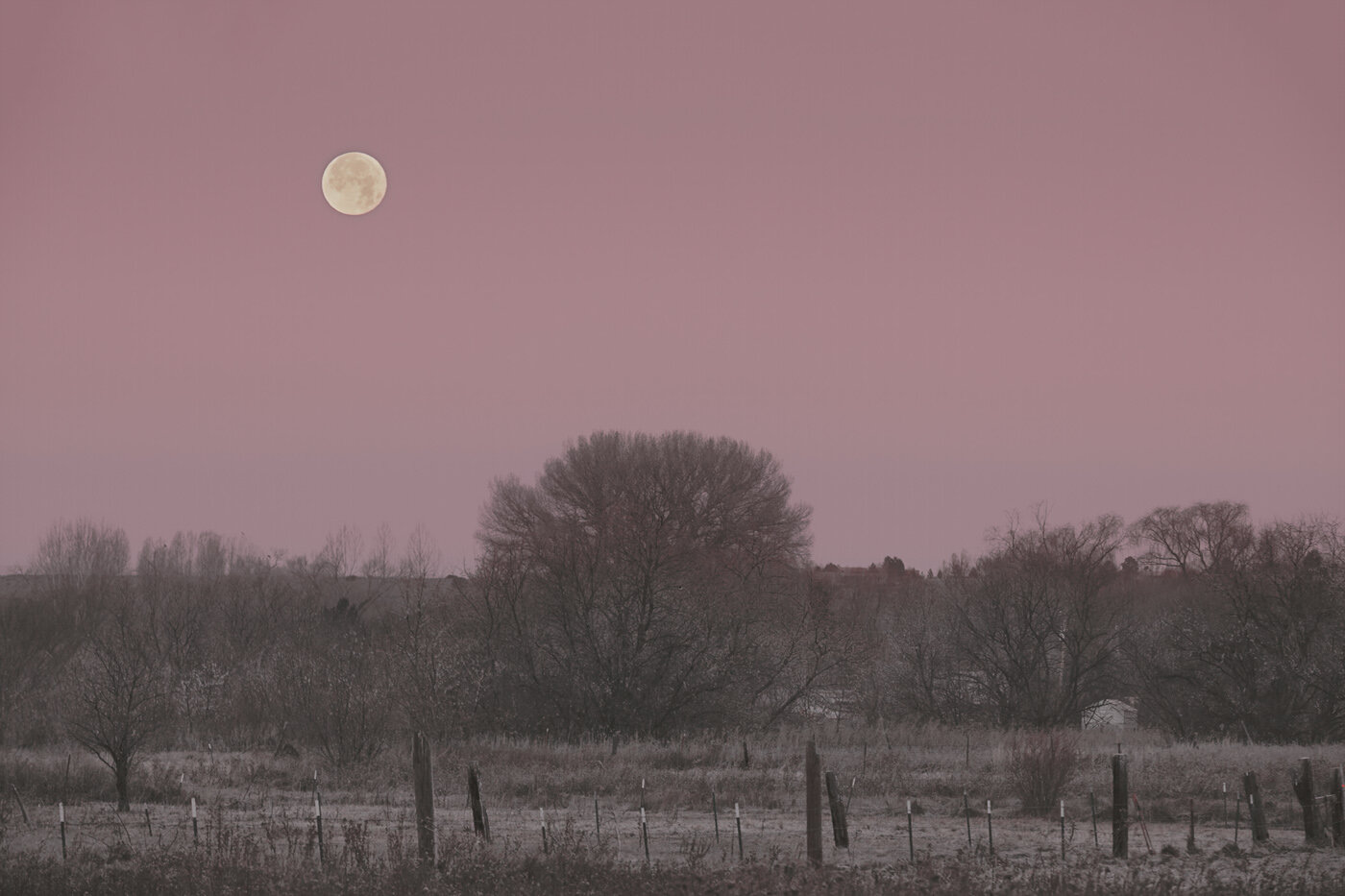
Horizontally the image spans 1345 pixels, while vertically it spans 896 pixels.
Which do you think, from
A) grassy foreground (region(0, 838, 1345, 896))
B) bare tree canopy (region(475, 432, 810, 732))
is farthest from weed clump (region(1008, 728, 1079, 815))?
bare tree canopy (region(475, 432, 810, 732))

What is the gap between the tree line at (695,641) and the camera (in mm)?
40125

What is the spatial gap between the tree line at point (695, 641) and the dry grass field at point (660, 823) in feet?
9.54

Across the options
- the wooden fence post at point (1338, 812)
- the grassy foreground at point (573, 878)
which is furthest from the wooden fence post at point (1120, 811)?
the wooden fence post at point (1338, 812)

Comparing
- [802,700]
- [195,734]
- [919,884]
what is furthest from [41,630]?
[919,884]

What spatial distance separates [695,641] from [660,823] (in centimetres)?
2115

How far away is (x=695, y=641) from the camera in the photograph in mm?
44188

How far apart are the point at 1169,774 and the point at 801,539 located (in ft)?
129

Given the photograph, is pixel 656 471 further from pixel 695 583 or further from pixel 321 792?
pixel 321 792

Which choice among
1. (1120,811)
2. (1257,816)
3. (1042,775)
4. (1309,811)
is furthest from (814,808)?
(1042,775)

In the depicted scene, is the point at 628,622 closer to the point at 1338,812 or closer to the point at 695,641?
the point at 695,641

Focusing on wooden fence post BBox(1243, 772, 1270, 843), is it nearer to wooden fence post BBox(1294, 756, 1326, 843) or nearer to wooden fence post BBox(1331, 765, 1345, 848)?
wooden fence post BBox(1294, 756, 1326, 843)

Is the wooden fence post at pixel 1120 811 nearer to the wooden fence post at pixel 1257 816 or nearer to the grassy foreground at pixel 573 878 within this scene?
the grassy foreground at pixel 573 878

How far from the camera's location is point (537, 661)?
144ft

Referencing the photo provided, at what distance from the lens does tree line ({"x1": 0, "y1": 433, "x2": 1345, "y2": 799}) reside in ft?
132
